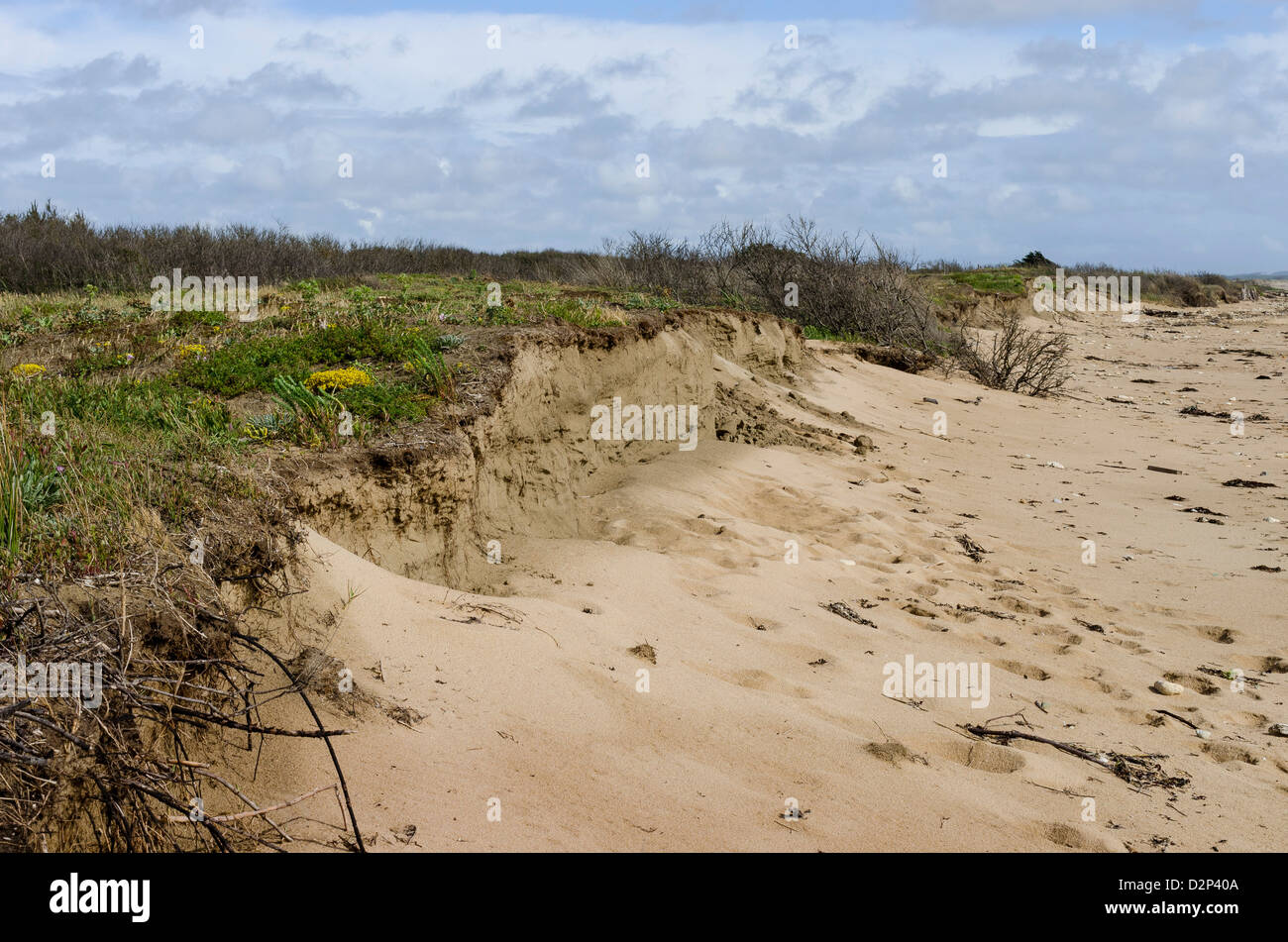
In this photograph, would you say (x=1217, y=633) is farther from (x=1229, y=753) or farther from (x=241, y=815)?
(x=241, y=815)

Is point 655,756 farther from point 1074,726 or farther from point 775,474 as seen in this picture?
point 775,474

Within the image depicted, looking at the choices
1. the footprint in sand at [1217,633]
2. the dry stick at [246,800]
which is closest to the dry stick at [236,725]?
the dry stick at [246,800]

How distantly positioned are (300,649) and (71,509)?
109 centimetres

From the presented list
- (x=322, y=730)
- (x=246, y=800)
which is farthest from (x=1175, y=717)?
(x=246, y=800)

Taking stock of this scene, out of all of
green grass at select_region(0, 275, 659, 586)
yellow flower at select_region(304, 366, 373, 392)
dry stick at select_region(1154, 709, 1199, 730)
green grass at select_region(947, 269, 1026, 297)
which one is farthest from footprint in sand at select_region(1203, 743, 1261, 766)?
green grass at select_region(947, 269, 1026, 297)

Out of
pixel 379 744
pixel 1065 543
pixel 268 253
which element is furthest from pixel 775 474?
pixel 268 253

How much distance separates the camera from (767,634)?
551 cm

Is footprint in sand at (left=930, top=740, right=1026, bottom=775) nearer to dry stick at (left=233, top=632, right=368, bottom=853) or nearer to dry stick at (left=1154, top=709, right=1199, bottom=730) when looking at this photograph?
dry stick at (left=1154, top=709, right=1199, bottom=730)

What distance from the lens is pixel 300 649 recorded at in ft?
12.0

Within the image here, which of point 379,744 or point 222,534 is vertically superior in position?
point 222,534

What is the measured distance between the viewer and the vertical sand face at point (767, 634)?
11.4 ft

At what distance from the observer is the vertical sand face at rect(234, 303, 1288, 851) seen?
3471mm

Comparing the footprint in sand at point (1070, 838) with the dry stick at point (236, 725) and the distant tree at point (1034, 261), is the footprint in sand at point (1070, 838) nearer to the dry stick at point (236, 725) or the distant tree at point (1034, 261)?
the dry stick at point (236, 725)

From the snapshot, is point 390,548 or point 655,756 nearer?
point 655,756
